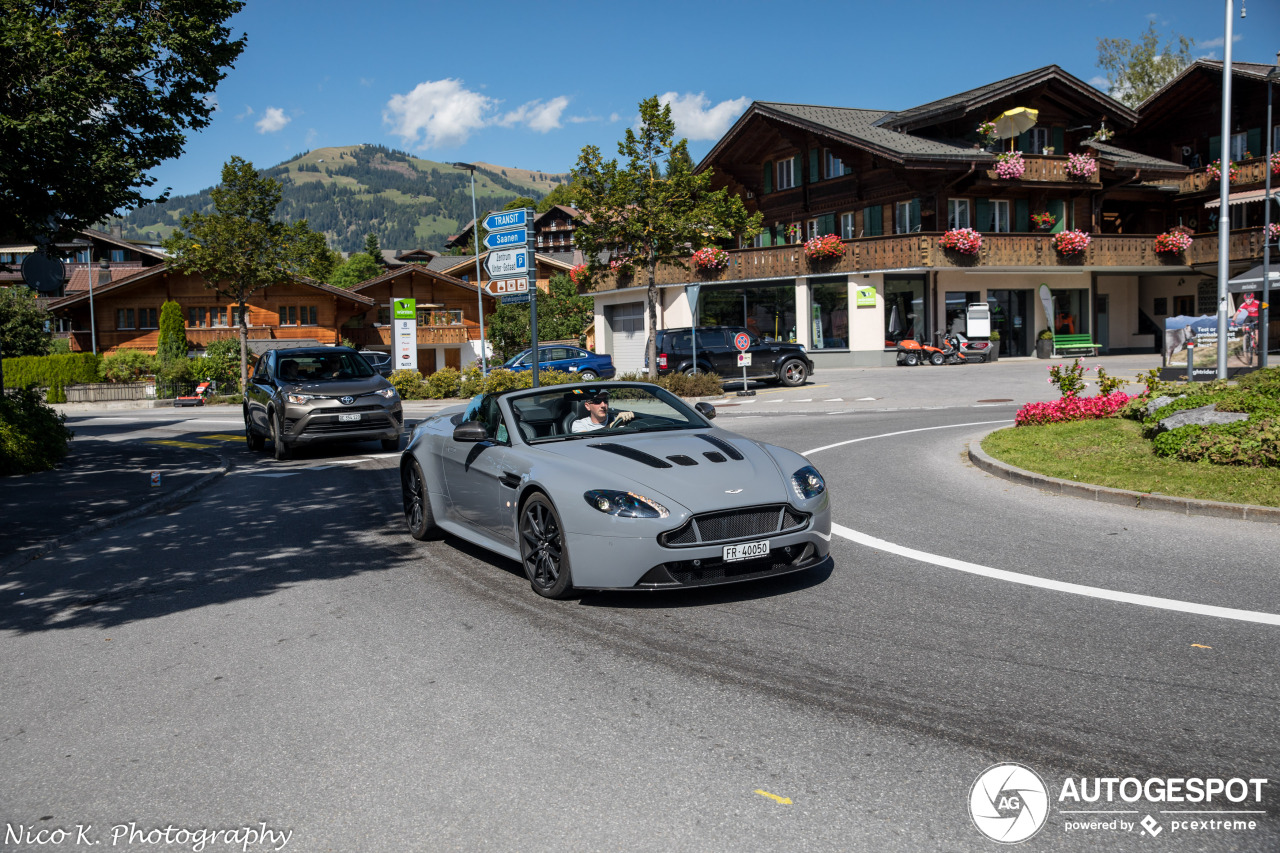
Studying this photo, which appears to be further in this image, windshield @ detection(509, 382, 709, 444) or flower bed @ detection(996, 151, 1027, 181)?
flower bed @ detection(996, 151, 1027, 181)

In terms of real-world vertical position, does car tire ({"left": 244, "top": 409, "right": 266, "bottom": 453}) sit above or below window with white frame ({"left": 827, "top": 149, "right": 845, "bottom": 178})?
below

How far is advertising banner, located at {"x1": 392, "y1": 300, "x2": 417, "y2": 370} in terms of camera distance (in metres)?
36.6

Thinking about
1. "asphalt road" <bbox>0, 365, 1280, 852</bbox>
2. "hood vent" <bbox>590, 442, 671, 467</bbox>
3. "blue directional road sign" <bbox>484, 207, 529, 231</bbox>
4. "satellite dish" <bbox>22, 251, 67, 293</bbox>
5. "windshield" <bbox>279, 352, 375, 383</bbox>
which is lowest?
"asphalt road" <bbox>0, 365, 1280, 852</bbox>

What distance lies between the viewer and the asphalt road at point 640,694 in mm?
3354

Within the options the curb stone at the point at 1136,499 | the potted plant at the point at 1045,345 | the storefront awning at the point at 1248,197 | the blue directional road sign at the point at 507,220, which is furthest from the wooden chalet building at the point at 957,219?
the curb stone at the point at 1136,499

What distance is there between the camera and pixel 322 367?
16422 mm

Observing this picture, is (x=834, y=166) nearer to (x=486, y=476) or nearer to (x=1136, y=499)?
(x=1136, y=499)

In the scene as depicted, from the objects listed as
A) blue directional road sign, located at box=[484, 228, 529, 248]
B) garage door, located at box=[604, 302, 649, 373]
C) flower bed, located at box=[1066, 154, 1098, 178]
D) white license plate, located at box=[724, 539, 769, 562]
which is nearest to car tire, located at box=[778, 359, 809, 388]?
blue directional road sign, located at box=[484, 228, 529, 248]

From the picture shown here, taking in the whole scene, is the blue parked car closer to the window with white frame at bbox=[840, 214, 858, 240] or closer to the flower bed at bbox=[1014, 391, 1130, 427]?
the window with white frame at bbox=[840, 214, 858, 240]

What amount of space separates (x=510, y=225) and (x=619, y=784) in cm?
1543

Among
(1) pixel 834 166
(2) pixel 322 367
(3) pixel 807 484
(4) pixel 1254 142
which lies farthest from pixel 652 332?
(4) pixel 1254 142

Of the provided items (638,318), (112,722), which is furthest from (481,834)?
(638,318)

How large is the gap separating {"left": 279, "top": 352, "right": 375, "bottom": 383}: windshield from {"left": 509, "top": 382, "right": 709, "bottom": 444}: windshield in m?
9.66

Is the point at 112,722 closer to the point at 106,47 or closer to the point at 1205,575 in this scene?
the point at 1205,575
